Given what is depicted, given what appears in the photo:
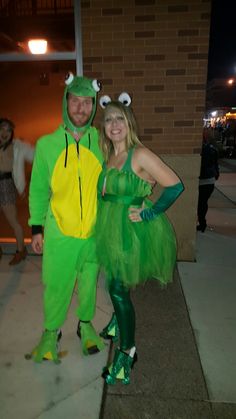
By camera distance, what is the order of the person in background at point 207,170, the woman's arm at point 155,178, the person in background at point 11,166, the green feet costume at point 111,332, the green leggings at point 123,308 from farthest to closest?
the person in background at point 207,170, the person in background at point 11,166, the green feet costume at point 111,332, the green leggings at point 123,308, the woman's arm at point 155,178

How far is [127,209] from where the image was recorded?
238 centimetres

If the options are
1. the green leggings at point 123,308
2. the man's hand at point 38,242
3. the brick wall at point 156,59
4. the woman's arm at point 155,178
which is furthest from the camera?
→ the brick wall at point 156,59

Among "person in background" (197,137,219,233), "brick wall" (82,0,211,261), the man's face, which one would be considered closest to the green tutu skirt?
the man's face

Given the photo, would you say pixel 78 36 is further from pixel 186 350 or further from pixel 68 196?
pixel 186 350

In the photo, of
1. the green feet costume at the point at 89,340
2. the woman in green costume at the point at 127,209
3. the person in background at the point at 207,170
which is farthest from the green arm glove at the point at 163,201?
the person in background at the point at 207,170

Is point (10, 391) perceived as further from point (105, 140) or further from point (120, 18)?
point (120, 18)

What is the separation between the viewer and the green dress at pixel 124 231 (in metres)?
2.34

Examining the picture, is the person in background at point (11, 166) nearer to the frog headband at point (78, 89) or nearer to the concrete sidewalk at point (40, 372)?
the concrete sidewalk at point (40, 372)

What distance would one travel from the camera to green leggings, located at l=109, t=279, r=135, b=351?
2447mm

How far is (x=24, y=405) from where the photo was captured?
2.36 m

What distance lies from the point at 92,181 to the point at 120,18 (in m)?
2.61

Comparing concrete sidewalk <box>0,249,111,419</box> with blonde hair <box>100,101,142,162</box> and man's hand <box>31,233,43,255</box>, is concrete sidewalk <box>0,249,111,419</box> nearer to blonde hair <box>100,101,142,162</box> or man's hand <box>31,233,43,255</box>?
man's hand <box>31,233,43,255</box>

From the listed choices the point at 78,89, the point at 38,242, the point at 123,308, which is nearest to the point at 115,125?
the point at 78,89

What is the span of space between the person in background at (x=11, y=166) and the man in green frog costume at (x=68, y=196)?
76.0 inches
